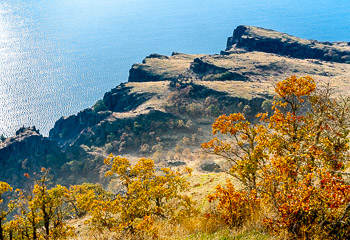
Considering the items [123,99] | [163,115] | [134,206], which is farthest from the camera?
[123,99]

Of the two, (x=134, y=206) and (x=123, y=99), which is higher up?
(x=134, y=206)

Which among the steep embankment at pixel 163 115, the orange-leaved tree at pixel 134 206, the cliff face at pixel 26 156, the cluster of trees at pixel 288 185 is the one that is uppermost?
the cluster of trees at pixel 288 185

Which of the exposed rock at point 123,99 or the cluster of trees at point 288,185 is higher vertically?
the cluster of trees at point 288,185

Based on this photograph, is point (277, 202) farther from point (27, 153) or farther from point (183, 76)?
point (183, 76)

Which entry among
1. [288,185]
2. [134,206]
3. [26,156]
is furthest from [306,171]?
[26,156]

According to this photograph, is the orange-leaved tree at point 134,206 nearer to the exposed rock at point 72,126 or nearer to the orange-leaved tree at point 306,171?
the orange-leaved tree at point 306,171

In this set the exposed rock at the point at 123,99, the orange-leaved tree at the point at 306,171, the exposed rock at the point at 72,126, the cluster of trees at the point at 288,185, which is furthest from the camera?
the exposed rock at the point at 72,126

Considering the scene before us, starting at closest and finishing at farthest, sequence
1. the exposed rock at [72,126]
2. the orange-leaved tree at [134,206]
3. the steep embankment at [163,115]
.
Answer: the orange-leaved tree at [134,206] → the steep embankment at [163,115] → the exposed rock at [72,126]

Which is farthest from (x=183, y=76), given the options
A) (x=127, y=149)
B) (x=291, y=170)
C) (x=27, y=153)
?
(x=291, y=170)

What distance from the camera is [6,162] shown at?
427 ft

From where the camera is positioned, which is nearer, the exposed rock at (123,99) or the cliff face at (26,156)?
the cliff face at (26,156)

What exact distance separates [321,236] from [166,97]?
14327cm

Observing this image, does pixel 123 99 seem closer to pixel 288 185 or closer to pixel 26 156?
pixel 26 156

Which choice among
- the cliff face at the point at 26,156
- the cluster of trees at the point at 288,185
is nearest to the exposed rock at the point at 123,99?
the cliff face at the point at 26,156
